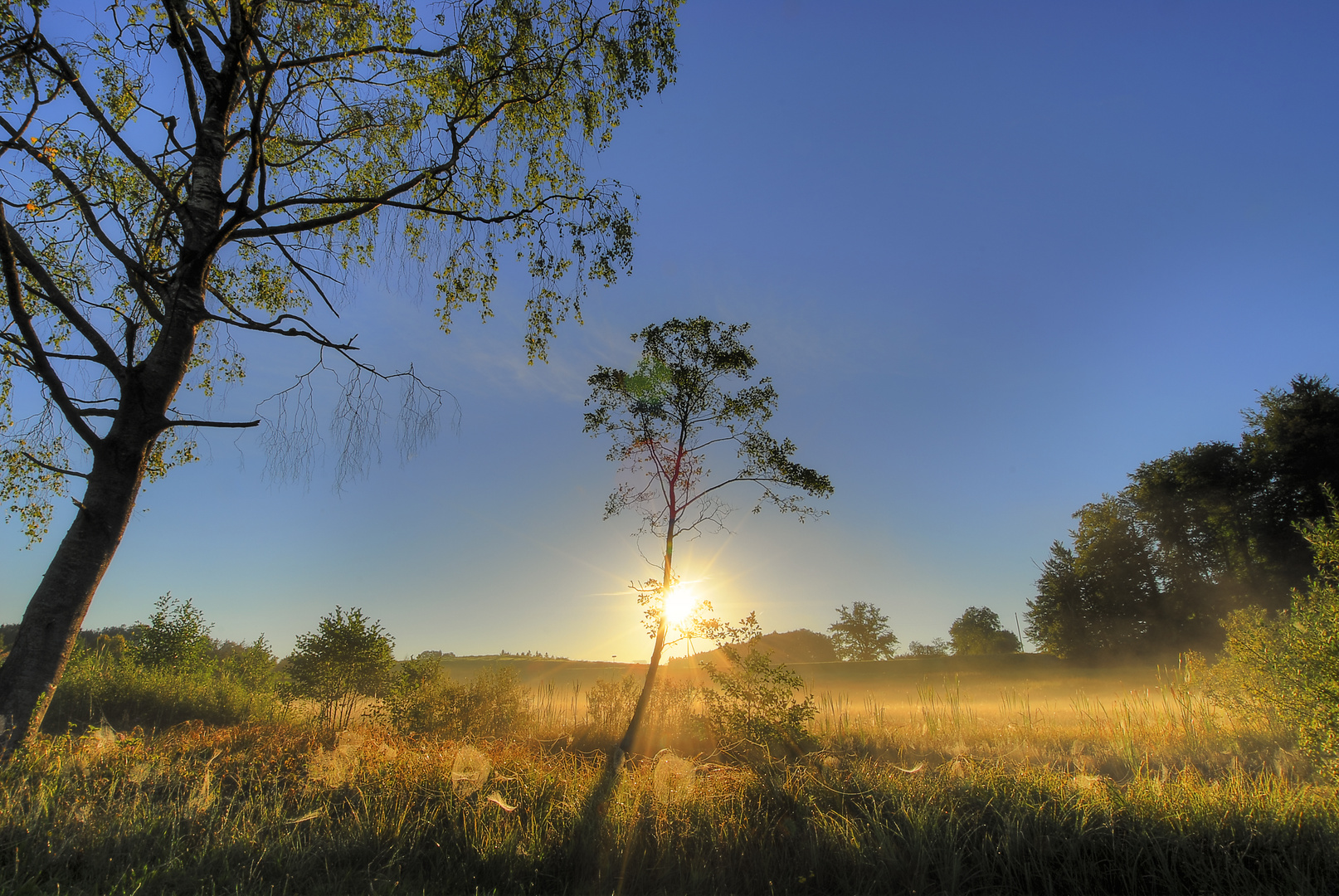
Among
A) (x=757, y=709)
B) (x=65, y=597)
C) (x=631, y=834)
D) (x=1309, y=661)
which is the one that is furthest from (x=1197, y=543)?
(x=65, y=597)

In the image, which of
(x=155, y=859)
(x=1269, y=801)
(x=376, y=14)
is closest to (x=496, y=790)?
(x=155, y=859)

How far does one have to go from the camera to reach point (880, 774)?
6020mm

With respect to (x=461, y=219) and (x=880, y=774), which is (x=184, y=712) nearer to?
(x=461, y=219)

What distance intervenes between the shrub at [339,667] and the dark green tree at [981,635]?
61.3m

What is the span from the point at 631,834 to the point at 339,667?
928cm

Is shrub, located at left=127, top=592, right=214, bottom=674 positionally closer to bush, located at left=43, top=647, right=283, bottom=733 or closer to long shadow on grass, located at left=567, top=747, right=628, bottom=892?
bush, located at left=43, top=647, right=283, bottom=733

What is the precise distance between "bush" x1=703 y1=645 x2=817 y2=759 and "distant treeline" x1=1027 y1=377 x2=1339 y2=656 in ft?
86.9

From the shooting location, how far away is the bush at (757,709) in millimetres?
9664

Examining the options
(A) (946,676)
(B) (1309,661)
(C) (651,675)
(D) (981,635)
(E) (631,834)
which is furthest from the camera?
(D) (981,635)

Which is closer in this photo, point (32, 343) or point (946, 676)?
point (32, 343)

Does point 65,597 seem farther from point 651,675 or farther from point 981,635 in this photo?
point 981,635

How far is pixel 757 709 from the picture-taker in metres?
9.97

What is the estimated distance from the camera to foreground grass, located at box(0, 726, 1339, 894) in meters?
3.83

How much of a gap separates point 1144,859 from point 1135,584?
37421mm
